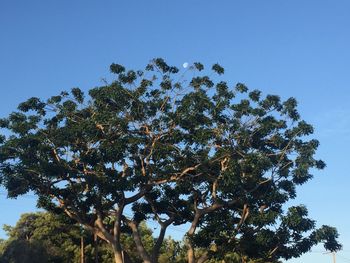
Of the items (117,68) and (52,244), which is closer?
(117,68)

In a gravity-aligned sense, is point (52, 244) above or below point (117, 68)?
below

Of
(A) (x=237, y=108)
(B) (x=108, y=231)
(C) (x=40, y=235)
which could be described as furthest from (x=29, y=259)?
(A) (x=237, y=108)

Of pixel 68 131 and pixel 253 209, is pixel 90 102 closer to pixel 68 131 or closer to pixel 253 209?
pixel 68 131

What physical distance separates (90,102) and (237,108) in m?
7.93

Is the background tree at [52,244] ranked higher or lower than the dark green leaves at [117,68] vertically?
lower

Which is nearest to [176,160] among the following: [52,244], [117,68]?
[117,68]

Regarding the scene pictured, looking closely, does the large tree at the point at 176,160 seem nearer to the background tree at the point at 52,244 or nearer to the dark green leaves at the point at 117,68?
the dark green leaves at the point at 117,68

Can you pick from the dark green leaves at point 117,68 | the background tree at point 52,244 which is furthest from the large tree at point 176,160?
the background tree at point 52,244

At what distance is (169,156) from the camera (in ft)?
90.8

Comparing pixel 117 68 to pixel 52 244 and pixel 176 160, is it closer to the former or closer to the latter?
pixel 176 160

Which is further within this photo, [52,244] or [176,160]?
[52,244]

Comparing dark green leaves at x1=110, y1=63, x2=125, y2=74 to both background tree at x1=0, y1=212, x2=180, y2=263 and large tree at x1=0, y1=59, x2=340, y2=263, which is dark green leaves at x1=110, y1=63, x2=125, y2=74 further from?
background tree at x1=0, y1=212, x2=180, y2=263

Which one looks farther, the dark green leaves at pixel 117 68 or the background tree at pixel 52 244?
the background tree at pixel 52 244

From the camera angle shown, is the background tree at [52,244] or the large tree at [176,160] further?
the background tree at [52,244]
